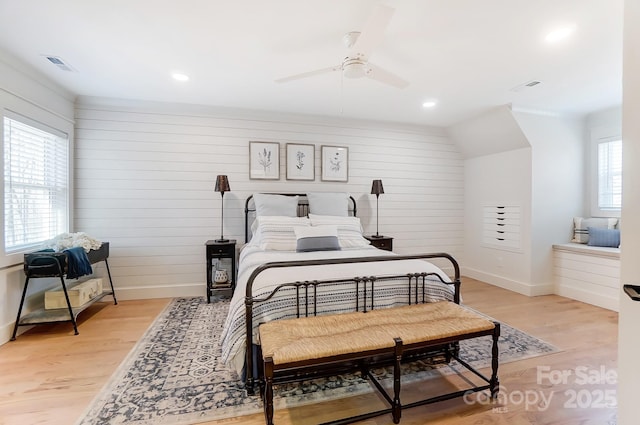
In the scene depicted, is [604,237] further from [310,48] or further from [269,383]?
[269,383]

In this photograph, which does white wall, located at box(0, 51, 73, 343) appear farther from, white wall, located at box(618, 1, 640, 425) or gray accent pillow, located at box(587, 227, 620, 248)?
gray accent pillow, located at box(587, 227, 620, 248)

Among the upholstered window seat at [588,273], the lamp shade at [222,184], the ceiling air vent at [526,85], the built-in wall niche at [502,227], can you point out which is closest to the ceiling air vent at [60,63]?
the lamp shade at [222,184]

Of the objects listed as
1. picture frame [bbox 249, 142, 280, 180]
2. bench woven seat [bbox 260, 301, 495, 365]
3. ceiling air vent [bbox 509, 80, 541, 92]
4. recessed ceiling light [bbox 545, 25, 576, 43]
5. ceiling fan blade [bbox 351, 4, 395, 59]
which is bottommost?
bench woven seat [bbox 260, 301, 495, 365]

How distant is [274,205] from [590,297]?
4332 mm

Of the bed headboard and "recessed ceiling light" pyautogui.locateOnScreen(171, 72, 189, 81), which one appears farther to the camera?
the bed headboard

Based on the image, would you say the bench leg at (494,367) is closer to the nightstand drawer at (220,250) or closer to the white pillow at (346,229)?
the white pillow at (346,229)

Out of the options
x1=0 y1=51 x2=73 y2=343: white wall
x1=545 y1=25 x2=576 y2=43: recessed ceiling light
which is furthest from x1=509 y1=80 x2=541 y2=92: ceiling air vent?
x1=0 y1=51 x2=73 y2=343: white wall

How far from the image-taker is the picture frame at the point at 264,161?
4.22 metres

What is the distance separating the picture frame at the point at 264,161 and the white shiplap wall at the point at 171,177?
8 centimetres

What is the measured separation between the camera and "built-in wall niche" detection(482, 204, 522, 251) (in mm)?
4359

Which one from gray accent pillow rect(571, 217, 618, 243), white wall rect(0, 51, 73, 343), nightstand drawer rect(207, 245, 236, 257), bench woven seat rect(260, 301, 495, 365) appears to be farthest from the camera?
gray accent pillow rect(571, 217, 618, 243)

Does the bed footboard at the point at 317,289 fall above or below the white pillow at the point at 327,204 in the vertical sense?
below

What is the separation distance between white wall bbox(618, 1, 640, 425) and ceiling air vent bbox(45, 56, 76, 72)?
4176mm

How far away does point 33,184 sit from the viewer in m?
3.12
